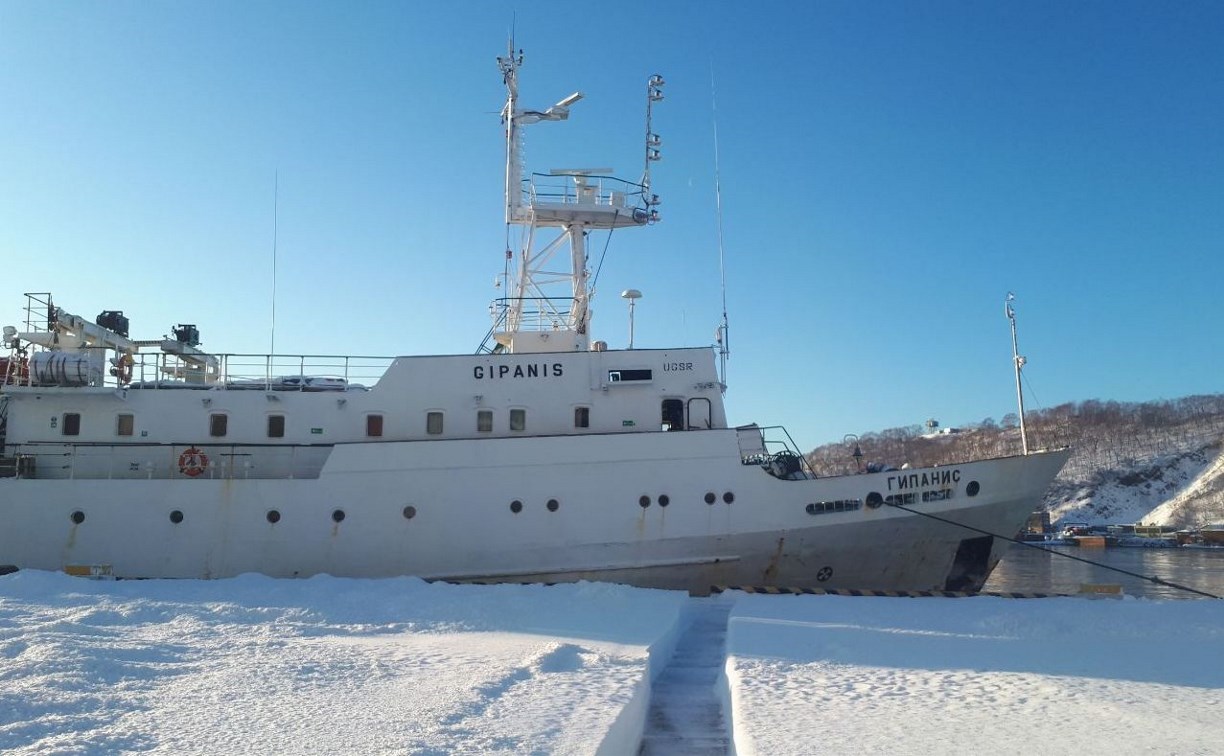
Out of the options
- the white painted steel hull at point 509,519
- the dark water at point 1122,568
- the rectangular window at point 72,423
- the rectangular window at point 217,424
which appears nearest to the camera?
the white painted steel hull at point 509,519

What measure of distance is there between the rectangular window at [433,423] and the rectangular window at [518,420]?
53.5 inches

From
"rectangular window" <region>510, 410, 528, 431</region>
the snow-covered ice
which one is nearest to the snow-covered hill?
the snow-covered ice

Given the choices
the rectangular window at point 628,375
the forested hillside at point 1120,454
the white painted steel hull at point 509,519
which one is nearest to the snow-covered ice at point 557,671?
the white painted steel hull at point 509,519

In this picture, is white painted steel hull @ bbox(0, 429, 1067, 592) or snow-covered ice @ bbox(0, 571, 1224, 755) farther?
white painted steel hull @ bbox(0, 429, 1067, 592)

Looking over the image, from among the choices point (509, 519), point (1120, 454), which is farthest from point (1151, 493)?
point (509, 519)

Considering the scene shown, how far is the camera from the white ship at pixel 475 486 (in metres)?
14.5

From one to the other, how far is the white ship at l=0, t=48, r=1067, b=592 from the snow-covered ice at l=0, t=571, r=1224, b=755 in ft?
5.68

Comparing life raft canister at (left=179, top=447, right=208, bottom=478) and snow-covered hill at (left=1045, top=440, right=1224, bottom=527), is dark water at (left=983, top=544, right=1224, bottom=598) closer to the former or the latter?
life raft canister at (left=179, top=447, right=208, bottom=478)

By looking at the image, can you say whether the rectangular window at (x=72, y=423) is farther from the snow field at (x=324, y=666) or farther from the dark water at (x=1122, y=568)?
the dark water at (x=1122, y=568)

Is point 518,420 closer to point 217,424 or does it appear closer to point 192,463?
point 217,424

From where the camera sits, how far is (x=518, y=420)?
51.4 ft

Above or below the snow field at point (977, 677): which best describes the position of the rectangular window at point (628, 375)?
above

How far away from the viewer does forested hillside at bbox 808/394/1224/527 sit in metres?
62.7

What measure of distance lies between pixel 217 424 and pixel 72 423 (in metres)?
2.95
